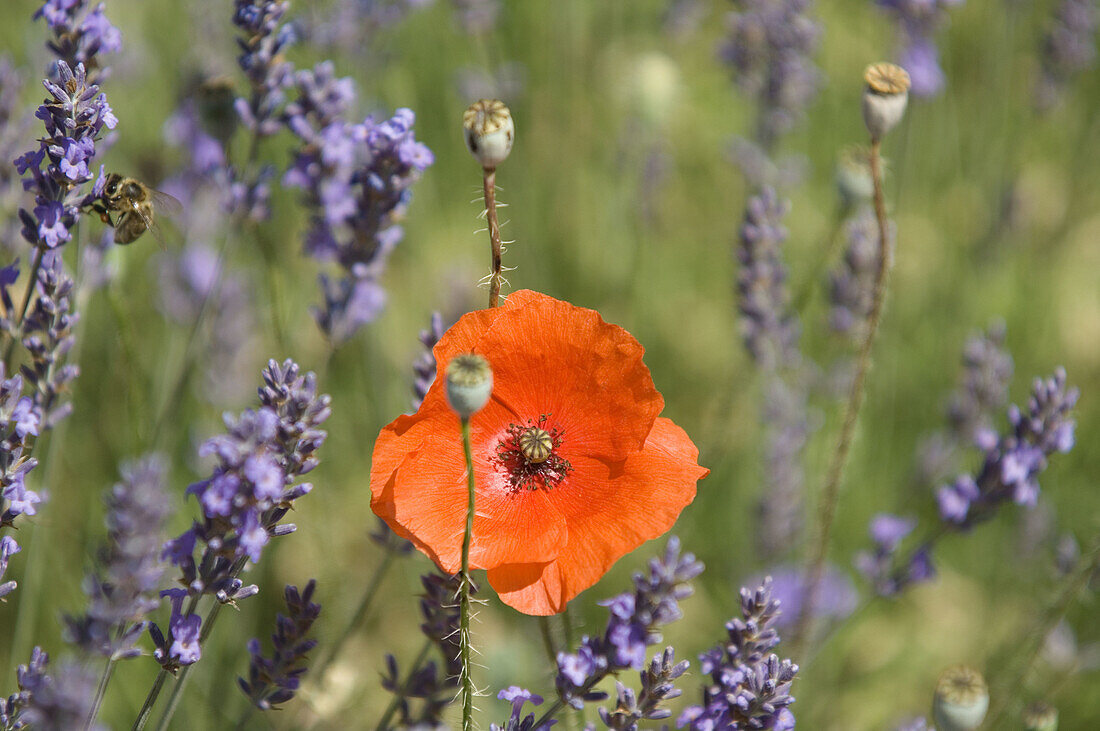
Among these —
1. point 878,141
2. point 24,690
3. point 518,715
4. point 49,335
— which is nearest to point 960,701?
point 518,715

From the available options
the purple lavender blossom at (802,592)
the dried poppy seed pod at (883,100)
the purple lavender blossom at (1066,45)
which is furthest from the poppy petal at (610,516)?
the purple lavender blossom at (1066,45)

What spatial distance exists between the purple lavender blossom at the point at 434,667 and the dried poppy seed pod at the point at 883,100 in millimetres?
1342

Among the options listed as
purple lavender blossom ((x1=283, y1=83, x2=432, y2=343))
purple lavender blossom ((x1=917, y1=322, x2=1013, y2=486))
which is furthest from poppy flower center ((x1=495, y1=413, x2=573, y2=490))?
purple lavender blossom ((x1=917, y1=322, x2=1013, y2=486))

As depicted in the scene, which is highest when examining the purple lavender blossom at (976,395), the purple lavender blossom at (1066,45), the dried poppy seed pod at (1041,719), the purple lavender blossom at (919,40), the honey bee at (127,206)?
the purple lavender blossom at (1066,45)

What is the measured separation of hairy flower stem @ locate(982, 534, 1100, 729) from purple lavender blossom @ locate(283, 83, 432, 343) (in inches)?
73.5

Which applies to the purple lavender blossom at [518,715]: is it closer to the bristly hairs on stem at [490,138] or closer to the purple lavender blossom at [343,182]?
the bristly hairs on stem at [490,138]

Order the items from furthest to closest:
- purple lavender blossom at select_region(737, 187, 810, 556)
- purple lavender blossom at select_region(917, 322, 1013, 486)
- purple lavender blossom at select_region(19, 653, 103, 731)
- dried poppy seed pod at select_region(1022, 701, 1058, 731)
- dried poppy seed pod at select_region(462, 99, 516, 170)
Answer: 1. purple lavender blossom at select_region(917, 322, 1013, 486)
2. purple lavender blossom at select_region(737, 187, 810, 556)
3. dried poppy seed pod at select_region(1022, 701, 1058, 731)
4. dried poppy seed pod at select_region(462, 99, 516, 170)
5. purple lavender blossom at select_region(19, 653, 103, 731)

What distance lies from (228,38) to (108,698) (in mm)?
2887

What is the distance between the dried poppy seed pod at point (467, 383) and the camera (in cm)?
145

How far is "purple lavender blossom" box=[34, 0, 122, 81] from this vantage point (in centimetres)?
202

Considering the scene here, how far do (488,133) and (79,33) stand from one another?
98 centimetres

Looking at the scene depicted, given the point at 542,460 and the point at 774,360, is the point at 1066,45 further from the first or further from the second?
the point at 542,460

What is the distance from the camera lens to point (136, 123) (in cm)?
539

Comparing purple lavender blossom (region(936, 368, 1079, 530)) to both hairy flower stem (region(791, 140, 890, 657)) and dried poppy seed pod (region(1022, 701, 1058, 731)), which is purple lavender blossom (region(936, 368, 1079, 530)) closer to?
hairy flower stem (region(791, 140, 890, 657))
